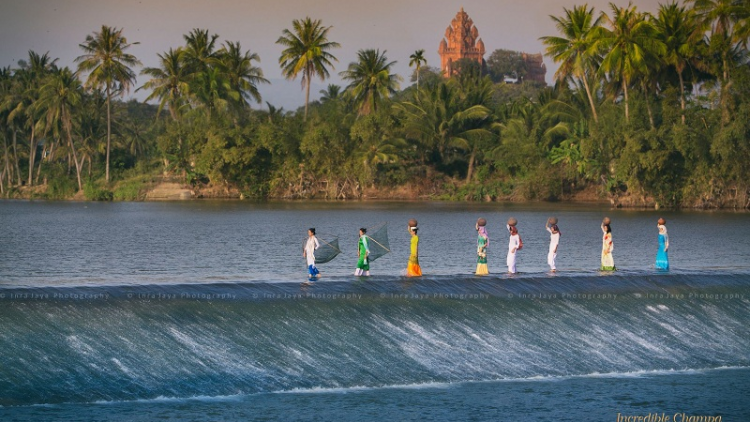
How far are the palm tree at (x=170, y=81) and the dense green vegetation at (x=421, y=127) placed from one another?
0.44 feet

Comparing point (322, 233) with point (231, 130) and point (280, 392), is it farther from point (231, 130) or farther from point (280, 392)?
point (231, 130)

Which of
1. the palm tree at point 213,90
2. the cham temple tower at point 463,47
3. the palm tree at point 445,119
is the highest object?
the cham temple tower at point 463,47

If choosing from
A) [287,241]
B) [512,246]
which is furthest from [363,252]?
[287,241]

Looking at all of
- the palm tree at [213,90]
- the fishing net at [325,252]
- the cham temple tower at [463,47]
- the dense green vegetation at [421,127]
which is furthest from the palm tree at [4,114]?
the cham temple tower at [463,47]

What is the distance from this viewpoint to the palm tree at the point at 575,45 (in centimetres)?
6047

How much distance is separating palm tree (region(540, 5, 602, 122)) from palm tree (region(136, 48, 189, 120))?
3273cm

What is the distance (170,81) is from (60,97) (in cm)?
920

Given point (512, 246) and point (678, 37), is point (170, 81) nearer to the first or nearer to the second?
point (678, 37)

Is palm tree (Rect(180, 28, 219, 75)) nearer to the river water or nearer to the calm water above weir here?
the calm water above weir

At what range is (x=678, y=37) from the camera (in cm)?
5906

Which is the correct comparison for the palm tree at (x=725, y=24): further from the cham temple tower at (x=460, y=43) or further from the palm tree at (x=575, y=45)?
the cham temple tower at (x=460, y=43)

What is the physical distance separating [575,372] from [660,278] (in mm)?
4035

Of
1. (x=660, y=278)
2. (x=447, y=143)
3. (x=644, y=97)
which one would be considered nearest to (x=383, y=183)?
(x=447, y=143)

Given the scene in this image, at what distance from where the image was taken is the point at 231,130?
3007 inches
